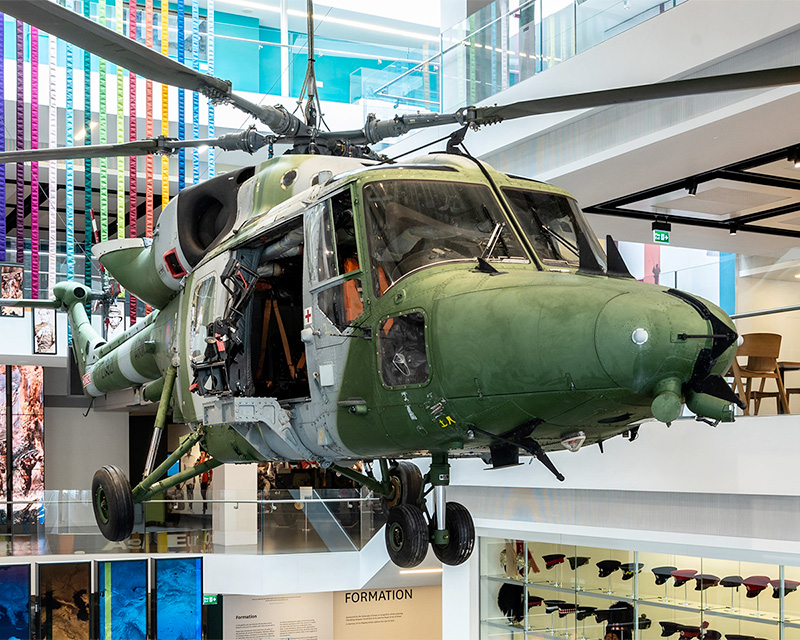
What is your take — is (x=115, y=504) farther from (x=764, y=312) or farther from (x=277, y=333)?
(x=764, y=312)

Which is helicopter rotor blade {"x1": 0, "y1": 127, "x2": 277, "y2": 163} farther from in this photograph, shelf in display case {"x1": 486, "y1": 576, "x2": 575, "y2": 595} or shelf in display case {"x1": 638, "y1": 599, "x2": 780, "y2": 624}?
shelf in display case {"x1": 486, "y1": 576, "x2": 575, "y2": 595}

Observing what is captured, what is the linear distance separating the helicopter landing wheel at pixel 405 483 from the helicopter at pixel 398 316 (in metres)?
0.02

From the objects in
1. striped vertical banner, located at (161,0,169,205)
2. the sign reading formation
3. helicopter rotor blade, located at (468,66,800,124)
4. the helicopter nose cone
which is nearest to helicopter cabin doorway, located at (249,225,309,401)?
helicopter rotor blade, located at (468,66,800,124)

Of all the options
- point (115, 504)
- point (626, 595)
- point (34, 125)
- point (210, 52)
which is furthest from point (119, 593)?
point (115, 504)

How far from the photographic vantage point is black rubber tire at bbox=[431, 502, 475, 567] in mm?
6289

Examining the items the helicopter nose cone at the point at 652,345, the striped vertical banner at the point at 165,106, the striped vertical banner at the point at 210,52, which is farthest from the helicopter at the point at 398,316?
the striped vertical banner at the point at 210,52

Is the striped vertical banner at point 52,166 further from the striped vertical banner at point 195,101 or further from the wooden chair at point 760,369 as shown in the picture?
the wooden chair at point 760,369

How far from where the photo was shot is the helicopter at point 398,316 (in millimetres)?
4180

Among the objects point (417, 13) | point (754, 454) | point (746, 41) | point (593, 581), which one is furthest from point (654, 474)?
point (417, 13)

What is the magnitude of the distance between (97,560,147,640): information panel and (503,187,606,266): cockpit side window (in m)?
11.7

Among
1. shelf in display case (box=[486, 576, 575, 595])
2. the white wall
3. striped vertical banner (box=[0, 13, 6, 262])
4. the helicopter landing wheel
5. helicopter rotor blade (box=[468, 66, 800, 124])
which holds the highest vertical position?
striped vertical banner (box=[0, 13, 6, 262])

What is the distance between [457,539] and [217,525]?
31.3 ft

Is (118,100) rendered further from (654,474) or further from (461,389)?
(461,389)

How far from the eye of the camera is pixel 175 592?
603 inches
